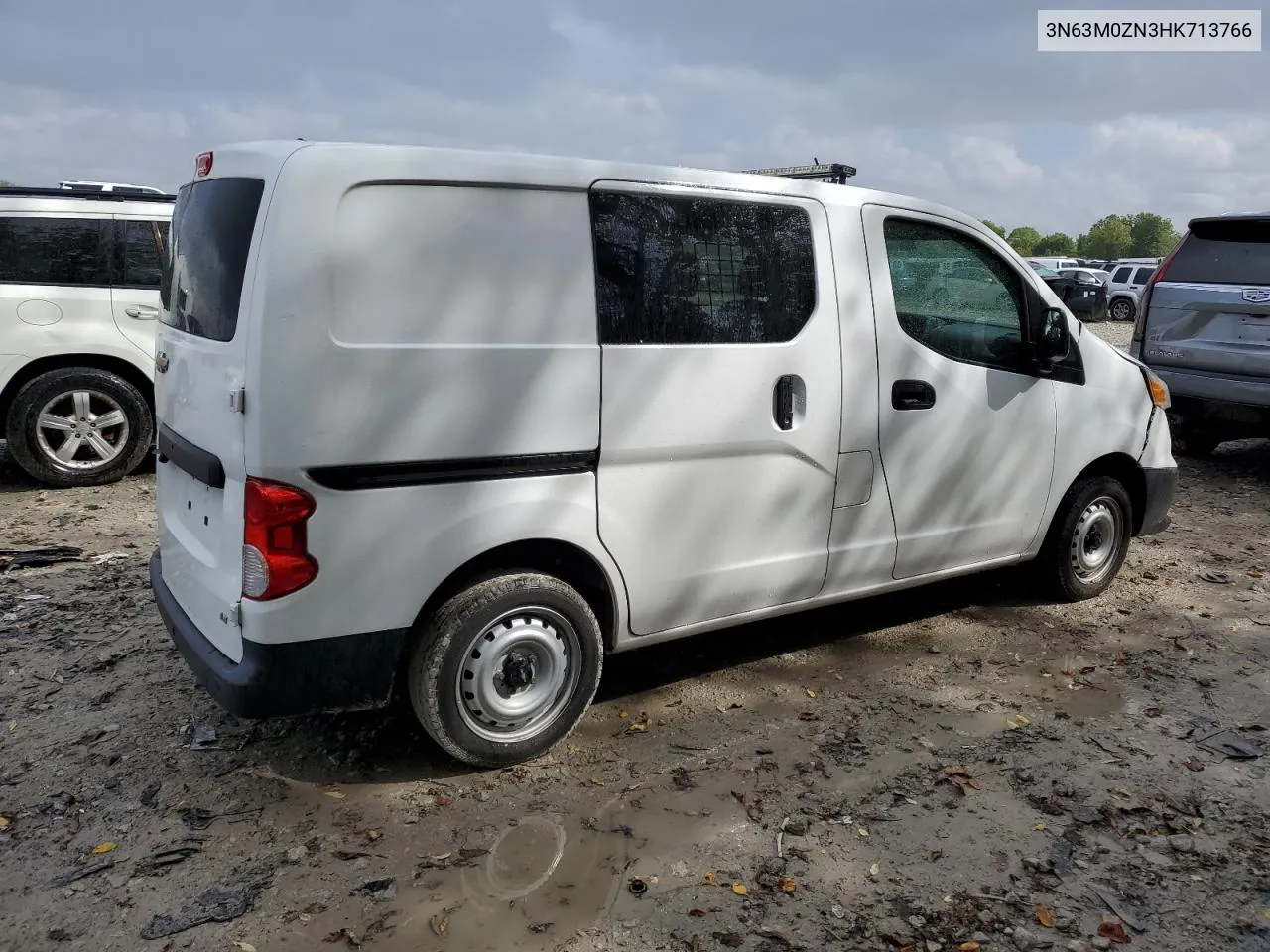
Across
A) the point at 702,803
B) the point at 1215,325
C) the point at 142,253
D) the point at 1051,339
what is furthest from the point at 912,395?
the point at 142,253

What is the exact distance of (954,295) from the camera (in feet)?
14.6

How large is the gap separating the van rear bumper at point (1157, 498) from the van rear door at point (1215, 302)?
8.76 feet

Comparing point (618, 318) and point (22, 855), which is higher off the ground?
point (618, 318)

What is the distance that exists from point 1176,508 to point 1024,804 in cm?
477

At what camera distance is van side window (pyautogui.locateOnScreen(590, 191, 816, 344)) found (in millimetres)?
3459

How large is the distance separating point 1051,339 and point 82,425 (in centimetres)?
634

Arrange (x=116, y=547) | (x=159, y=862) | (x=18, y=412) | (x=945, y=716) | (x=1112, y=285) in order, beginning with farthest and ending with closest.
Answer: (x=1112, y=285)
(x=18, y=412)
(x=116, y=547)
(x=945, y=716)
(x=159, y=862)

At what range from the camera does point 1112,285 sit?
28453 millimetres

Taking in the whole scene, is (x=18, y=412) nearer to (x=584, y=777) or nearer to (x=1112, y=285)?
(x=584, y=777)

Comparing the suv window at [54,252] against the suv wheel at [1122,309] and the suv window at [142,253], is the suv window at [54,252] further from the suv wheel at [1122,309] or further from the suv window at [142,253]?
the suv wheel at [1122,309]

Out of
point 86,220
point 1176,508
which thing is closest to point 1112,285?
point 1176,508

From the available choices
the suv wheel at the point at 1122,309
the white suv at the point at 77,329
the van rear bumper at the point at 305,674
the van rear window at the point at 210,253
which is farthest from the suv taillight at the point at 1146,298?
the suv wheel at the point at 1122,309

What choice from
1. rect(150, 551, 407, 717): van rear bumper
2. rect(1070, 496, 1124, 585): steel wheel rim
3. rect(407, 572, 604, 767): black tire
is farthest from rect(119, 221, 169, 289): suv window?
rect(1070, 496, 1124, 585): steel wheel rim

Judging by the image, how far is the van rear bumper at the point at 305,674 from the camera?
10.1 ft
